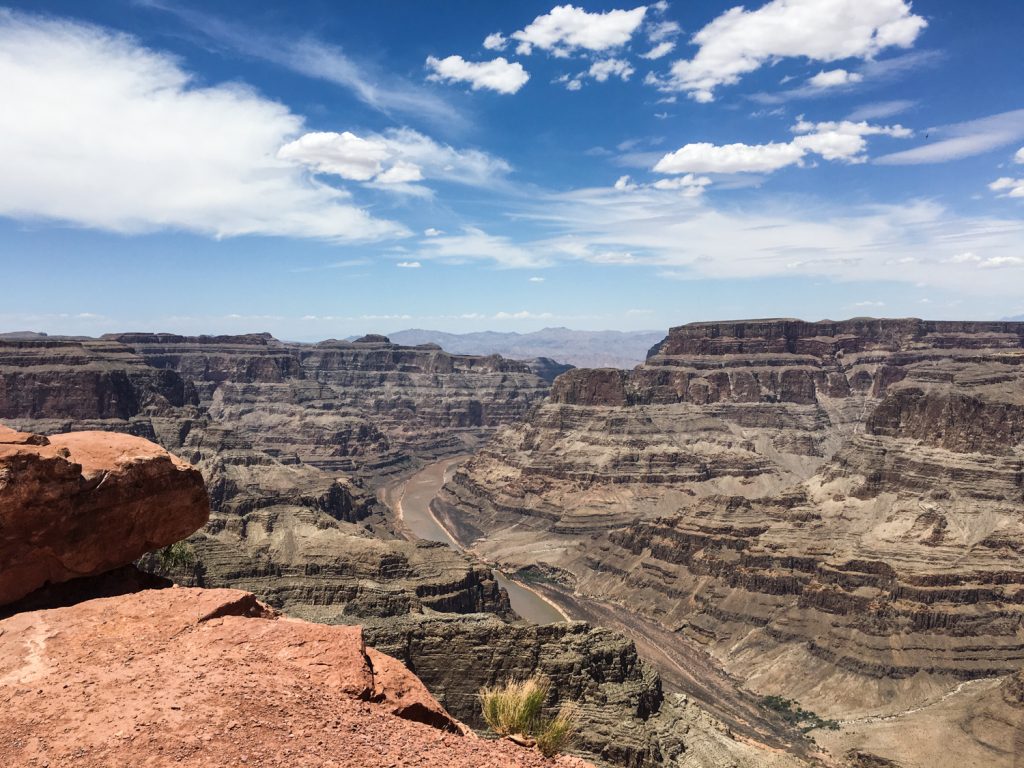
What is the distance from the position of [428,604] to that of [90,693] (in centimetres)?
7246

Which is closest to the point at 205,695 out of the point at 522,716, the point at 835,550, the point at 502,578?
the point at 522,716

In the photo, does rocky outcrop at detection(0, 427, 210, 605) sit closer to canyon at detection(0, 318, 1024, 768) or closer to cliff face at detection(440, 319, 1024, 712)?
canyon at detection(0, 318, 1024, 768)

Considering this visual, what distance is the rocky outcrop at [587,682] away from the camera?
48.2 metres

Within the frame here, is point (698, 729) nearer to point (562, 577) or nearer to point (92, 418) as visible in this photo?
point (562, 577)

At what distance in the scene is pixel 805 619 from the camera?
10025 cm

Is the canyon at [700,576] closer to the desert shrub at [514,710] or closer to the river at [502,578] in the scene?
the river at [502,578]

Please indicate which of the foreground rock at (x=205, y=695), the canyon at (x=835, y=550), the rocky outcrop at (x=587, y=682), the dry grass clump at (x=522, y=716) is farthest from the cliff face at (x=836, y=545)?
the foreground rock at (x=205, y=695)

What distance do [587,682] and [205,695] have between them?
138 ft

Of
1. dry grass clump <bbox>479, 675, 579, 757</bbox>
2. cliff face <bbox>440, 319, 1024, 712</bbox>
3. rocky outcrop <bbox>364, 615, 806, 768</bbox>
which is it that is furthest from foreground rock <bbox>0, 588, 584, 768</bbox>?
cliff face <bbox>440, 319, 1024, 712</bbox>

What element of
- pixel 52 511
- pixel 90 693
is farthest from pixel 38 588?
pixel 90 693

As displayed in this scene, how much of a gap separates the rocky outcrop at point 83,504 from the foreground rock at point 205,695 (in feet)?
7.64

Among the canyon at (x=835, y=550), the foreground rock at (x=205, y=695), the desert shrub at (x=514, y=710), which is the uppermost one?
the foreground rock at (x=205, y=695)

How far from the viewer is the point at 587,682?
53.9m

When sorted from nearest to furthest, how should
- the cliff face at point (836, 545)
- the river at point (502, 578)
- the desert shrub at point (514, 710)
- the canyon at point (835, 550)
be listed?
the desert shrub at point (514, 710) < the canyon at point (835, 550) < the cliff face at point (836, 545) < the river at point (502, 578)
